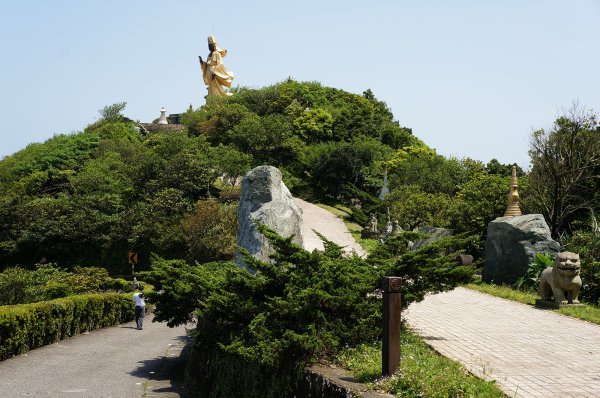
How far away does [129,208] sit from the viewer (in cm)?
3981

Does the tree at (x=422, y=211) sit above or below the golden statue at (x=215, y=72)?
below

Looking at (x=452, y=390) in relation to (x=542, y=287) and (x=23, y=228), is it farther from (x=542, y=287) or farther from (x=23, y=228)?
(x=23, y=228)

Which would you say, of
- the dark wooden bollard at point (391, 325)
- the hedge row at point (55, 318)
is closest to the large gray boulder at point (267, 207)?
the hedge row at point (55, 318)

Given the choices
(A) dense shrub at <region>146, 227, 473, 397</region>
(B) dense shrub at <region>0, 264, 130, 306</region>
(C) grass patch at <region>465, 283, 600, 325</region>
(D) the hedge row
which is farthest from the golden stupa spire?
(B) dense shrub at <region>0, 264, 130, 306</region>

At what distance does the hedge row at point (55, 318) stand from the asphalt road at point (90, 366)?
0.28 metres

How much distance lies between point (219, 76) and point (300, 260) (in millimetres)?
59516

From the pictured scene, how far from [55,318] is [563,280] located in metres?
12.1

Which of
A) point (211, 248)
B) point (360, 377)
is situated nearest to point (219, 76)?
point (211, 248)

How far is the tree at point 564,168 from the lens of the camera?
2262 cm

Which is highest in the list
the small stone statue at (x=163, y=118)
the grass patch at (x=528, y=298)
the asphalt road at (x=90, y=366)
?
the small stone statue at (x=163, y=118)

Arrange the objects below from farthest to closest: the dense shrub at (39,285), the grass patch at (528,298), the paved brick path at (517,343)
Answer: the dense shrub at (39,285) < the grass patch at (528,298) < the paved brick path at (517,343)

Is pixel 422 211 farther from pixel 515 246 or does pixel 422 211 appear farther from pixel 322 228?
pixel 515 246

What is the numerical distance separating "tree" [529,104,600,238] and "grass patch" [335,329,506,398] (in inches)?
614

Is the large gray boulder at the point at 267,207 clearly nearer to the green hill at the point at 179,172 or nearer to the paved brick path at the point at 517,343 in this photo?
the paved brick path at the point at 517,343
